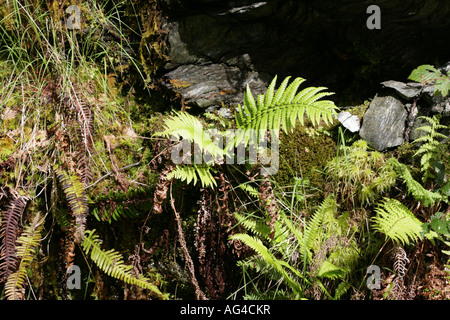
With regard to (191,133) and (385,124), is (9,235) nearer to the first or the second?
(191,133)

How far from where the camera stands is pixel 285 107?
2.97 m

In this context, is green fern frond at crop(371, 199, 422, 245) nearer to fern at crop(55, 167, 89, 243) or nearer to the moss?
the moss

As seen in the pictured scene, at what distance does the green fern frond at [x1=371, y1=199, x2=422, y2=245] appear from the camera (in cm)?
282

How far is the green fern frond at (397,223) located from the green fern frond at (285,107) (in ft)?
2.73

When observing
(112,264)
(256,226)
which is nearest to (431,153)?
(256,226)

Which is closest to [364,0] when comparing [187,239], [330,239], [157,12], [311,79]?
[311,79]

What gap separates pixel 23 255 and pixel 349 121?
9.62 ft

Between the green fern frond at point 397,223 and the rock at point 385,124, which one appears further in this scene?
the rock at point 385,124

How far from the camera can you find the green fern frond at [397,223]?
9.25ft

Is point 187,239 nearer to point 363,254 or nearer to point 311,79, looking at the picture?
point 363,254

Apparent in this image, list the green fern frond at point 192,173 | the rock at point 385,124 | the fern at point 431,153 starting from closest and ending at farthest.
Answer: the green fern frond at point 192,173
the fern at point 431,153
the rock at point 385,124

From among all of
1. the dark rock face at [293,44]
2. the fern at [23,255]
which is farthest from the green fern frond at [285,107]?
the fern at [23,255]

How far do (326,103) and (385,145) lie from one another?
2.87 ft

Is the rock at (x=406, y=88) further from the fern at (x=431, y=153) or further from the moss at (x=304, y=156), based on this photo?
the moss at (x=304, y=156)
